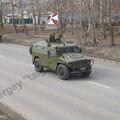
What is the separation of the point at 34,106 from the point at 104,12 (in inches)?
1283

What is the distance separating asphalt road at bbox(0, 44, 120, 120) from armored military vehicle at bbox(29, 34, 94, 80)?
0.43 metres

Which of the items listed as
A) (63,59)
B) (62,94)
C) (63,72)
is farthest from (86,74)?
(62,94)

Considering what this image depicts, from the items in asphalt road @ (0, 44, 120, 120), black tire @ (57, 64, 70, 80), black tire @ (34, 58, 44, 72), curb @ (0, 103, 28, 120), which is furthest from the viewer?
black tire @ (34, 58, 44, 72)

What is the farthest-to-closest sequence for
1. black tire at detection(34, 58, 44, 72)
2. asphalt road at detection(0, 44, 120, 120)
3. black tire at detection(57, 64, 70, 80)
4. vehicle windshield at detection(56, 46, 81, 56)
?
black tire at detection(34, 58, 44, 72)
vehicle windshield at detection(56, 46, 81, 56)
black tire at detection(57, 64, 70, 80)
asphalt road at detection(0, 44, 120, 120)

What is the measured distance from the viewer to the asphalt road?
12.9 m

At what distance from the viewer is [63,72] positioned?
18578 mm

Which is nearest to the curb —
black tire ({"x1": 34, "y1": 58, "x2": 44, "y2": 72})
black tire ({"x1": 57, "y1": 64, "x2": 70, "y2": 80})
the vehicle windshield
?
black tire ({"x1": 57, "y1": 64, "x2": 70, "y2": 80})

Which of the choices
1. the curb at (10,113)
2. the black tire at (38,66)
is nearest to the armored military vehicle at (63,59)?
the black tire at (38,66)

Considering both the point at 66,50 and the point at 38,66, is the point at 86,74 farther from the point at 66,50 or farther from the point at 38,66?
the point at 38,66

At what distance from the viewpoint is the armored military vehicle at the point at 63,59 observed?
1853 cm

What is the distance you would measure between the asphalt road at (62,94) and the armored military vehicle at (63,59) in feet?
1.39

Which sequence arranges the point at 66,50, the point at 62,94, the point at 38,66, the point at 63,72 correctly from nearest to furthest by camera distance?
the point at 62,94 → the point at 63,72 → the point at 66,50 → the point at 38,66

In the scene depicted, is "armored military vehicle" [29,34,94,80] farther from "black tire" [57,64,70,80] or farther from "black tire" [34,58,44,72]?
"black tire" [34,58,44,72]

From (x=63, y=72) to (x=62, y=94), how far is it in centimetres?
295
